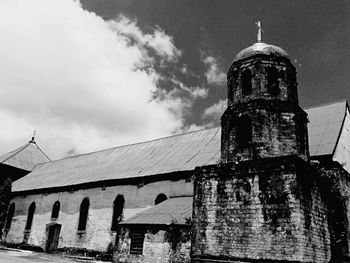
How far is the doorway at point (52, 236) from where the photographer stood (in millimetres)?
22734

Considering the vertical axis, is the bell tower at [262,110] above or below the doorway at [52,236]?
above

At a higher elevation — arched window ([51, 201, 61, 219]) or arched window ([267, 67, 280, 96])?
arched window ([267, 67, 280, 96])

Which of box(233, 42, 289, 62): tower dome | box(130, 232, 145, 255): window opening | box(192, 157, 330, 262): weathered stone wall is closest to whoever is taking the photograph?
box(192, 157, 330, 262): weathered stone wall

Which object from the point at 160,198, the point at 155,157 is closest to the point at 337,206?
the point at 160,198

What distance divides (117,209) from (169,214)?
6.22 metres

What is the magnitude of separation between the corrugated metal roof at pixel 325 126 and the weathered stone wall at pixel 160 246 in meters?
7.13

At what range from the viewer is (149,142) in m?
26.2

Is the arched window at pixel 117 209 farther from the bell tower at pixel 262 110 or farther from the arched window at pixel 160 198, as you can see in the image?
the bell tower at pixel 262 110

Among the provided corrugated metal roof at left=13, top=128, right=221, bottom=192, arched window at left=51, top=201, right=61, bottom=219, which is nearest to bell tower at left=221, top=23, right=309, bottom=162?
corrugated metal roof at left=13, top=128, right=221, bottom=192

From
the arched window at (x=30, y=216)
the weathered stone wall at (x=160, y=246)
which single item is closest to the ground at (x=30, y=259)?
the weathered stone wall at (x=160, y=246)

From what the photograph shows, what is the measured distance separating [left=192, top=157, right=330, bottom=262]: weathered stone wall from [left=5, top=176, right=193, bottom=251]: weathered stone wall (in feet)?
21.0

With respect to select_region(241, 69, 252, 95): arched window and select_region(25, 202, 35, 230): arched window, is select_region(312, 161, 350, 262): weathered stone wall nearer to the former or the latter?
select_region(241, 69, 252, 95): arched window

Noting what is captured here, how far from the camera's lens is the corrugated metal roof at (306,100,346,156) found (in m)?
15.7

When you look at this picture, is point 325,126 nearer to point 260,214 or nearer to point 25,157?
point 260,214
